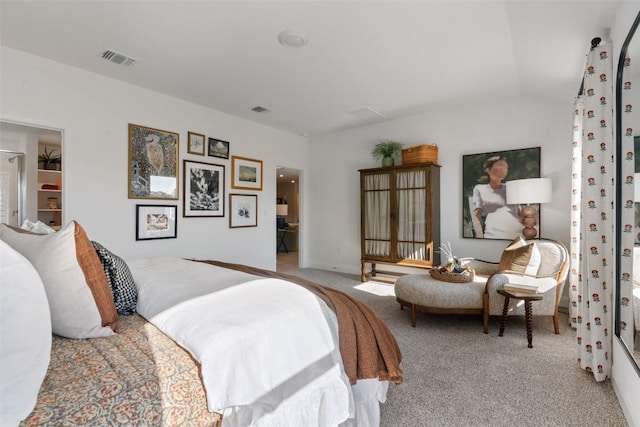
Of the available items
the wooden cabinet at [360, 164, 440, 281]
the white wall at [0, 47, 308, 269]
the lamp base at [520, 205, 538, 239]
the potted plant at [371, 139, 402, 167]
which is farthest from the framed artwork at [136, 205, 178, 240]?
the lamp base at [520, 205, 538, 239]

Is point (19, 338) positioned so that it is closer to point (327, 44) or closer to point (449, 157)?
point (327, 44)

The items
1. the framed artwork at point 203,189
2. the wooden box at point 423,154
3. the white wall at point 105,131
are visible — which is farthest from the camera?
the wooden box at point 423,154

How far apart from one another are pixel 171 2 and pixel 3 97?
209 cm

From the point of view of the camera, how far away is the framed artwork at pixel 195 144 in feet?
14.4

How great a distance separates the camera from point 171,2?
2.27m

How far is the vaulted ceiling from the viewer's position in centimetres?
231

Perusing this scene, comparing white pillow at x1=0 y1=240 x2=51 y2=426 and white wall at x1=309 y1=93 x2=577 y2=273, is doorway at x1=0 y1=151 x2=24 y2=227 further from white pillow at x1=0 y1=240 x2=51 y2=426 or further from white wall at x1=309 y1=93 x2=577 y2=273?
white pillow at x1=0 y1=240 x2=51 y2=426

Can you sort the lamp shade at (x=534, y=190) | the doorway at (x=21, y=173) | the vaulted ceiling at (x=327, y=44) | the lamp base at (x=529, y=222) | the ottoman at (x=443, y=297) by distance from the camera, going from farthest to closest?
the doorway at (x=21, y=173) → the lamp base at (x=529, y=222) → the lamp shade at (x=534, y=190) → the ottoman at (x=443, y=297) → the vaulted ceiling at (x=327, y=44)

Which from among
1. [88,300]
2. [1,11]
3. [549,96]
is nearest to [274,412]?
[88,300]

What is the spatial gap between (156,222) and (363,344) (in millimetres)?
3450

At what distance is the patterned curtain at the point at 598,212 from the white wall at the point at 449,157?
76.6 inches

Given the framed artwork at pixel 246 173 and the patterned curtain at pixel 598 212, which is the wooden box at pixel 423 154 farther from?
the framed artwork at pixel 246 173

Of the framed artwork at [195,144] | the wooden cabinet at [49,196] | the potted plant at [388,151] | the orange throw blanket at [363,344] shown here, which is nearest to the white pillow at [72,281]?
the orange throw blanket at [363,344]

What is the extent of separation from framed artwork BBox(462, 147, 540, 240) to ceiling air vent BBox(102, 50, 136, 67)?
4.35m
